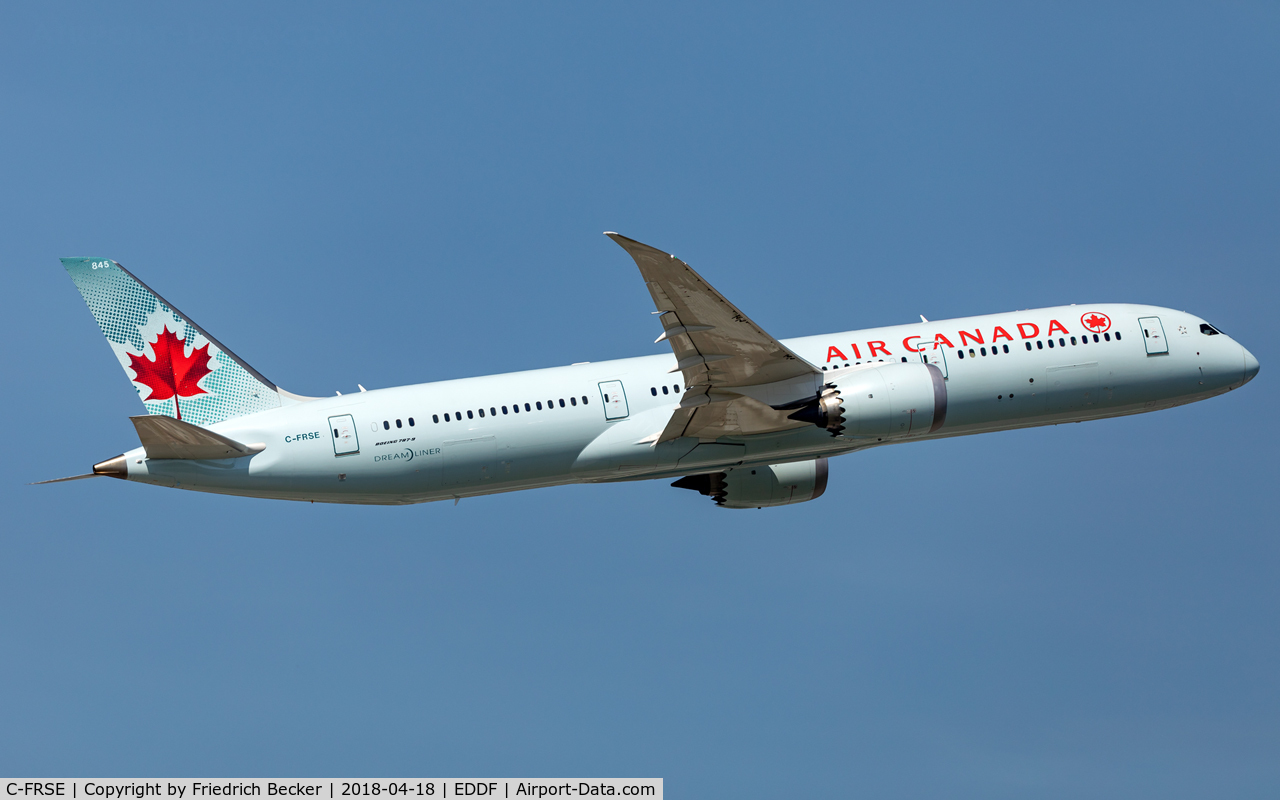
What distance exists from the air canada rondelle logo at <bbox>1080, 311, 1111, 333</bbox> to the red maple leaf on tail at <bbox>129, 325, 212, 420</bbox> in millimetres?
26484

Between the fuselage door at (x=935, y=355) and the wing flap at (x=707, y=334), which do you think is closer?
the wing flap at (x=707, y=334)

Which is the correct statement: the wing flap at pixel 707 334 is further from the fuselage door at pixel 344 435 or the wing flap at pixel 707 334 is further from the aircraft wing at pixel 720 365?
the fuselage door at pixel 344 435

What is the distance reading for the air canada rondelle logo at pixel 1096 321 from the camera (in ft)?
142

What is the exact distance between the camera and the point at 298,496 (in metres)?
38.5

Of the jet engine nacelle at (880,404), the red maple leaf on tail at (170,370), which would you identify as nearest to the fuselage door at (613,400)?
the jet engine nacelle at (880,404)

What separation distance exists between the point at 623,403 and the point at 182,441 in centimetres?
1204

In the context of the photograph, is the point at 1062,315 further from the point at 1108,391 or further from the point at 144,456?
the point at 144,456

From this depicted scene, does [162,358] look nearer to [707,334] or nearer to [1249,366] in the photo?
[707,334]

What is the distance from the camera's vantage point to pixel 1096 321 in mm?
43531

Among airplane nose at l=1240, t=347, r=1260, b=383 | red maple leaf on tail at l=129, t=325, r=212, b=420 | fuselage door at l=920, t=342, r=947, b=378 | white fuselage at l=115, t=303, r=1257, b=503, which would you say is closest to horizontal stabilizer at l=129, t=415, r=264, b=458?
A: white fuselage at l=115, t=303, r=1257, b=503

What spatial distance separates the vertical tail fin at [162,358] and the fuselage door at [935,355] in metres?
18.8

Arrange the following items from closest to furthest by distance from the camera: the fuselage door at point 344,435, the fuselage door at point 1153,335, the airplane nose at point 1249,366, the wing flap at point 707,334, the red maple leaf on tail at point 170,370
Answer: the wing flap at point 707,334
the fuselage door at point 344,435
the red maple leaf on tail at point 170,370
the fuselage door at point 1153,335
the airplane nose at point 1249,366

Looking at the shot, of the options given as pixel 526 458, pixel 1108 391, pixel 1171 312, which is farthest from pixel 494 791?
Result: pixel 1171 312
